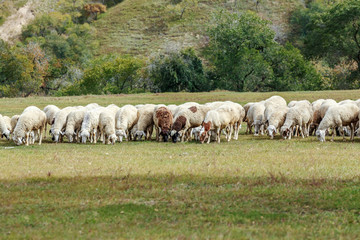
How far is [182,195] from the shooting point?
10352 millimetres

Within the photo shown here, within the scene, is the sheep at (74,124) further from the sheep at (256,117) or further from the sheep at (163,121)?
the sheep at (256,117)

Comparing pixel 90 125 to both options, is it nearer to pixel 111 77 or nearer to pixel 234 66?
pixel 234 66

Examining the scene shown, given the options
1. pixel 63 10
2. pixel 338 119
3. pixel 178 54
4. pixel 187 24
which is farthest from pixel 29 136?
pixel 63 10

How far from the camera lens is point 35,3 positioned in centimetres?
15188

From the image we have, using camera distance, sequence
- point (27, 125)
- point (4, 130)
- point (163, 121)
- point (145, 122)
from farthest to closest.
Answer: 1. point (145, 122)
2. point (4, 130)
3. point (163, 121)
4. point (27, 125)

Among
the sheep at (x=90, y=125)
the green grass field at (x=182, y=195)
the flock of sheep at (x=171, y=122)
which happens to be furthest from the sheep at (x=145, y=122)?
the green grass field at (x=182, y=195)

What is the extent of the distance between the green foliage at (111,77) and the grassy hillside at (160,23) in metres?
35.6

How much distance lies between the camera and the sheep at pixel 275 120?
22.2 meters

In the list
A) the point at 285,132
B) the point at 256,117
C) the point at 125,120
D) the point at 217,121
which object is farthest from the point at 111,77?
the point at 285,132

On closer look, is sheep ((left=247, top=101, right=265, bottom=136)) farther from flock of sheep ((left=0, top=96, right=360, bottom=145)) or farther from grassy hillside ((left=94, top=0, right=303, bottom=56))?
grassy hillside ((left=94, top=0, right=303, bottom=56))

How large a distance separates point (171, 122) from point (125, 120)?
229 centimetres

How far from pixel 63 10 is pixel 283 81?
103 m

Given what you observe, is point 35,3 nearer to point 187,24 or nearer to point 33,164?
point 187,24

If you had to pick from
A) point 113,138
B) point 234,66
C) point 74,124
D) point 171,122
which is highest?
point 234,66
